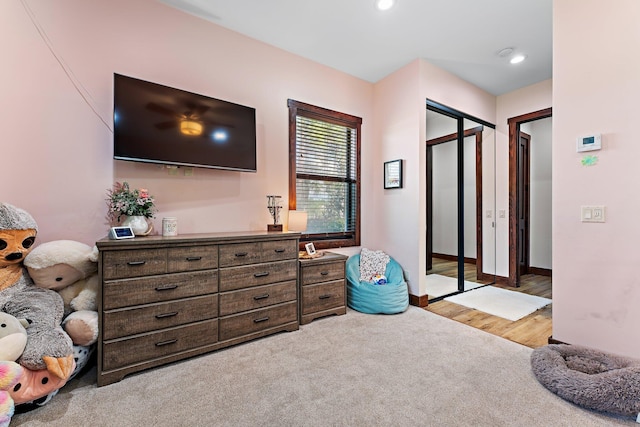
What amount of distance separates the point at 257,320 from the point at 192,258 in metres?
0.77

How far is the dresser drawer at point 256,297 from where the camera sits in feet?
7.28

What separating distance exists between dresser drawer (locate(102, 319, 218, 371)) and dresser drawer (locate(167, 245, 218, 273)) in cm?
43

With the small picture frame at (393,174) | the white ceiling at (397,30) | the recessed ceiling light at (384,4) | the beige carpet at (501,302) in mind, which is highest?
the white ceiling at (397,30)

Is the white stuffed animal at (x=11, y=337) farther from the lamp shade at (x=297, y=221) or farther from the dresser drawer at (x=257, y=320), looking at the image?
the lamp shade at (x=297, y=221)

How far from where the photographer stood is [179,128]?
233cm

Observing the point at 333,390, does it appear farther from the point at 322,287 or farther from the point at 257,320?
the point at 322,287

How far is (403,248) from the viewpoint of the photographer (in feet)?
11.1

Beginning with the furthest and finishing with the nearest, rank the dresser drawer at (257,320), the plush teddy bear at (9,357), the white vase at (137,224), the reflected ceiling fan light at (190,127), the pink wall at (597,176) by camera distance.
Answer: the reflected ceiling fan light at (190,127) → the dresser drawer at (257,320) → the white vase at (137,224) → the pink wall at (597,176) → the plush teddy bear at (9,357)

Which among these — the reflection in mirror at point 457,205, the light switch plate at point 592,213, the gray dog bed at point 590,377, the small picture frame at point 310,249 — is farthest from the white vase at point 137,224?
the light switch plate at point 592,213

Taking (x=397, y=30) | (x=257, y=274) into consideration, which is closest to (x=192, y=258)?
(x=257, y=274)

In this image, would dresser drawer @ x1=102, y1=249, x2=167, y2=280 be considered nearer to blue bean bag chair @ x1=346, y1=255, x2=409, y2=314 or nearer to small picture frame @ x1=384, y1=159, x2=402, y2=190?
blue bean bag chair @ x1=346, y1=255, x2=409, y2=314

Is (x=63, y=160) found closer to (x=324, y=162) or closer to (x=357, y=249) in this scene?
(x=324, y=162)

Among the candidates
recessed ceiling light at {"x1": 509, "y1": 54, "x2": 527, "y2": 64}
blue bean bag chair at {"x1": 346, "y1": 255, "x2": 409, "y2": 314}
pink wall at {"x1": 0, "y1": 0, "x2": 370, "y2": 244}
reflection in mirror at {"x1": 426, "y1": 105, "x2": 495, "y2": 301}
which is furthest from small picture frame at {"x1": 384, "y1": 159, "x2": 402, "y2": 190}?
recessed ceiling light at {"x1": 509, "y1": 54, "x2": 527, "y2": 64}

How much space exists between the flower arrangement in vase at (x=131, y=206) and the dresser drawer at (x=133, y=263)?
31 centimetres
